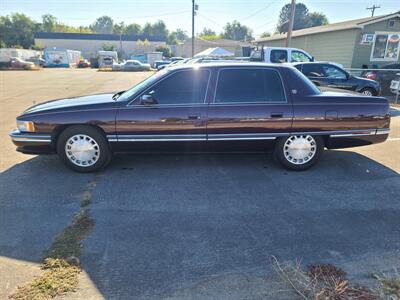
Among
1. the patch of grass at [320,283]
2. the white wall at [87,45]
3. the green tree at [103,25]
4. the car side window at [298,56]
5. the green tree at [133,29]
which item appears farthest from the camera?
the green tree at [103,25]

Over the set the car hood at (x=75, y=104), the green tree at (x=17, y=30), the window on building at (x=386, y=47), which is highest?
the green tree at (x=17, y=30)

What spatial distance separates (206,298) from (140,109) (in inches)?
117

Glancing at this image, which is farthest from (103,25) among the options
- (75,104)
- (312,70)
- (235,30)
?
(75,104)

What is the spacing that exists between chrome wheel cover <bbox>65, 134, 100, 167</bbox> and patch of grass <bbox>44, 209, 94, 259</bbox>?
1.31 m

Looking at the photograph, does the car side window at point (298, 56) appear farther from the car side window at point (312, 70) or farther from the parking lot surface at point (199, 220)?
the parking lot surface at point (199, 220)

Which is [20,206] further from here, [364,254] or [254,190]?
[364,254]

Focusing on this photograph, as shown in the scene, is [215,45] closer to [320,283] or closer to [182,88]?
[182,88]

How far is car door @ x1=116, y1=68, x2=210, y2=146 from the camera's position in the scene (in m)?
4.69

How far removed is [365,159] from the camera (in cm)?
575

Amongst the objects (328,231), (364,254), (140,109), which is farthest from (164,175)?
(364,254)

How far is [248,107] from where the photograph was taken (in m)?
4.78

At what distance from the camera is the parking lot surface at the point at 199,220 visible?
266 cm

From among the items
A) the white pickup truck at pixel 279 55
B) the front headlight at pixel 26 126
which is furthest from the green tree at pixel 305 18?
the front headlight at pixel 26 126

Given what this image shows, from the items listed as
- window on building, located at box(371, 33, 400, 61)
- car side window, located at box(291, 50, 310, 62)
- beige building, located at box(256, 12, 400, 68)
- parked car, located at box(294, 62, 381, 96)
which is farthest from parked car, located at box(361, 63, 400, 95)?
window on building, located at box(371, 33, 400, 61)
